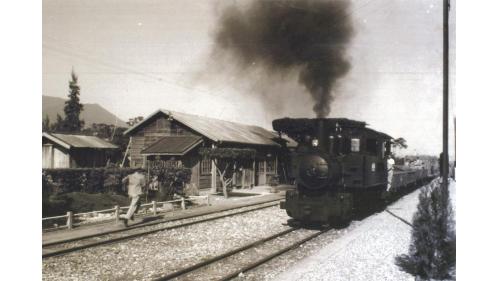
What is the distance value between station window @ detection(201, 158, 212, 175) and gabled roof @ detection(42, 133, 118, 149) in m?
7.14

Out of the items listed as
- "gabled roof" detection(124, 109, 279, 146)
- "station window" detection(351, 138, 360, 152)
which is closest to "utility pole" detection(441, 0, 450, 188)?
"station window" detection(351, 138, 360, 152)

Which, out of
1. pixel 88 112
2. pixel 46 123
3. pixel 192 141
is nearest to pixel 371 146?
pixel 88 112

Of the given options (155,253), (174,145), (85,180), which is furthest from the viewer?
(174,145)

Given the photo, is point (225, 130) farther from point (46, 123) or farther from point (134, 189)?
point (46, 123)

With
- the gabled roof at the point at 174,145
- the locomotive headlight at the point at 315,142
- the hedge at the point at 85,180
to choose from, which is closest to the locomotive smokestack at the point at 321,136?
the locomotive headlight at the point at 315,142

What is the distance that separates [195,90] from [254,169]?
1473cm

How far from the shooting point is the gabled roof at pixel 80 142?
975 centimetres

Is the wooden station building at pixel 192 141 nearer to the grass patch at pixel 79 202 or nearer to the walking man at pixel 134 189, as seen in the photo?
the grass patch at pixel 79 202

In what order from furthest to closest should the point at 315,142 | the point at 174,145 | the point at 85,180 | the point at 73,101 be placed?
the point at 174,145, the point at 85,180, the point at 315,142, the point at 73,101

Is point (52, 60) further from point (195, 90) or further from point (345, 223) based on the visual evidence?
point (345, 223)

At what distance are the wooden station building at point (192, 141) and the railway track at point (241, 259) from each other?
5633 mm

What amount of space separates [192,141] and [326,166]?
8.91 m

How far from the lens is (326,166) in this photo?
30.9 feet
